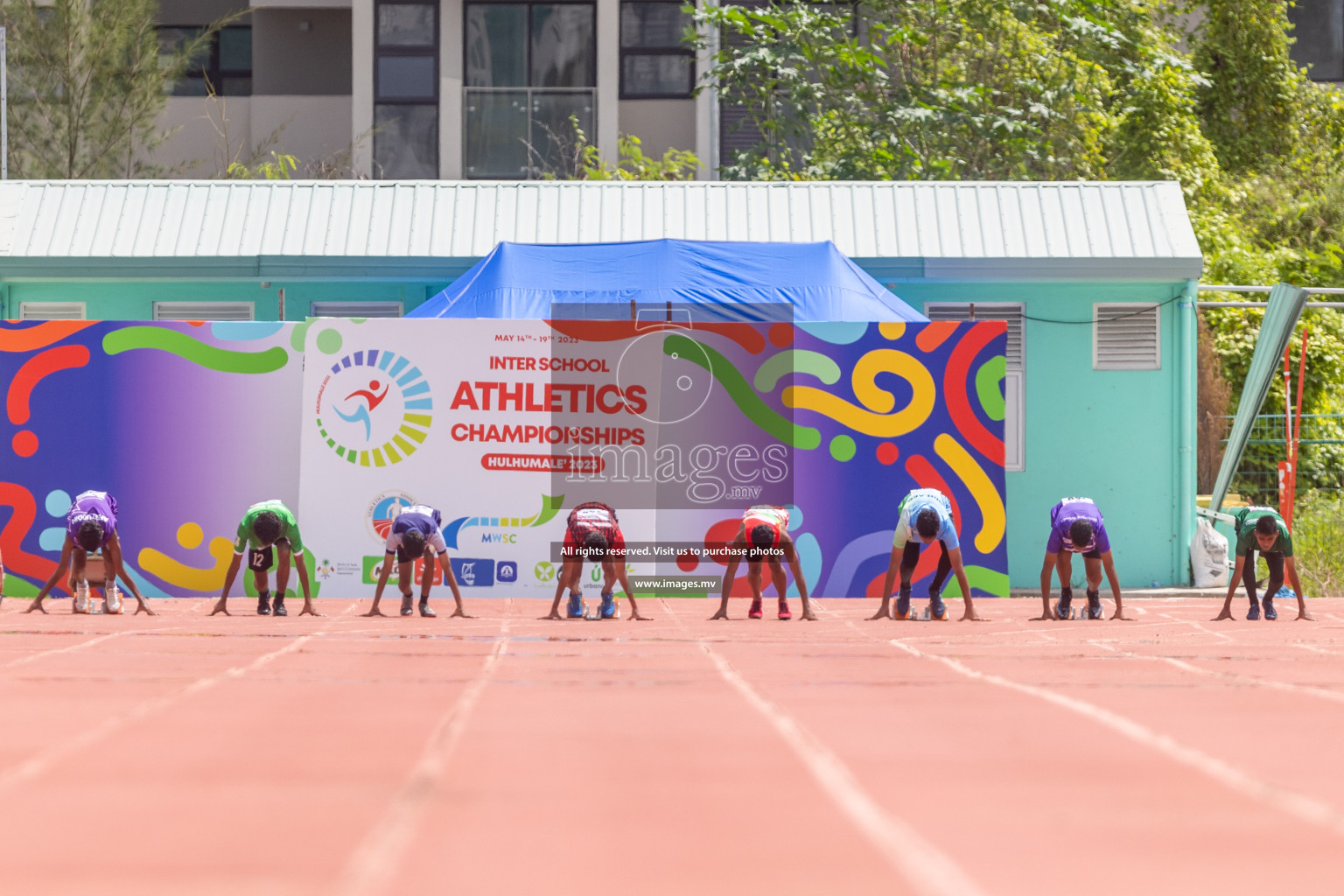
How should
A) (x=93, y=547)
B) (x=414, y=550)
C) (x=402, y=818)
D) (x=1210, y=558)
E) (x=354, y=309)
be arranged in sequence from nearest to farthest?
(x=402, y=818) → (x=414, y=550) → (x=93, y=547) → (x=1210, y=558) → (x=354, y=309)

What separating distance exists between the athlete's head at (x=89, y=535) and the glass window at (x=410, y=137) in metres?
16.4

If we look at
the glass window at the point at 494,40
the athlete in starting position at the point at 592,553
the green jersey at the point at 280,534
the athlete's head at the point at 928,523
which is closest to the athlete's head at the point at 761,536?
the athlete in starting position at the point at 592,553

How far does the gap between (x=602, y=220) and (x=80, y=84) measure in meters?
15.3

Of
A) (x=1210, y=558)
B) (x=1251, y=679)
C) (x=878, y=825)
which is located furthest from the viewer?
(x=1210, y=558)

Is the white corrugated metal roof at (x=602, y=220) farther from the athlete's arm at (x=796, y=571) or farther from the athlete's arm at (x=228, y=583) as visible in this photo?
the athlete's arm at (x=228, y=583)

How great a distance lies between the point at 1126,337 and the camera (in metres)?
19.3

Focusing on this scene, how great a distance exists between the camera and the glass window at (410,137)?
1200 inches

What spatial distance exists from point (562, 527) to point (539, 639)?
4263mm

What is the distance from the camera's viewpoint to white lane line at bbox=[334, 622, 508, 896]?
528 centimetres

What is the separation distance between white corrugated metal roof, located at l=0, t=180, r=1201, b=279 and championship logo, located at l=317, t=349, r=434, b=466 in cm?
259

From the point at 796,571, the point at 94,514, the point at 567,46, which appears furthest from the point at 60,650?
the point at 567,46

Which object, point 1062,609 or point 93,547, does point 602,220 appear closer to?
point 93,547

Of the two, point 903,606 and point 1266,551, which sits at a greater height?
point 1266,551

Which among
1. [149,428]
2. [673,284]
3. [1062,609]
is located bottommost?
[1062,609]
